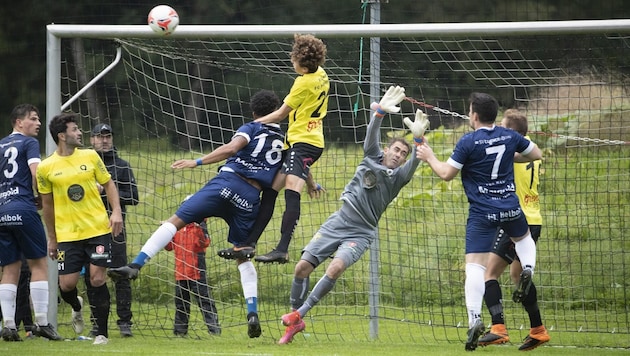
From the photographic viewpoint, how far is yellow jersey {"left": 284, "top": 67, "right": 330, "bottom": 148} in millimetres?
8023

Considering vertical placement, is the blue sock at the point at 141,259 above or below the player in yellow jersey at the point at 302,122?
below

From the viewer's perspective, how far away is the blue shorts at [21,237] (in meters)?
8.63

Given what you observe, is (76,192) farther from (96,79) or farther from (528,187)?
(528,187)

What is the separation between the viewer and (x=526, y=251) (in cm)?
766

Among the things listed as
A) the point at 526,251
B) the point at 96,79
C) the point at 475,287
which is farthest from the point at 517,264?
the point at 96,79

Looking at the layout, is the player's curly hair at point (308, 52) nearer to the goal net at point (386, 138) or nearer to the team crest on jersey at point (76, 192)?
the goal net at point (386, 138)

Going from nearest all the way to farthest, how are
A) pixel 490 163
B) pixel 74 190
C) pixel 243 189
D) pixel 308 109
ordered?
pixel 490 163 → pixel 308 109 → pixel 243 189 → pixel 74 190

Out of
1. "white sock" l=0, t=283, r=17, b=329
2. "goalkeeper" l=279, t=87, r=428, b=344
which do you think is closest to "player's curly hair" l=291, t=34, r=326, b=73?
"goalkeeper" l=279, t=87, r=428, b=344

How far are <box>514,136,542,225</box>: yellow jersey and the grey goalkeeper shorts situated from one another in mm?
1490

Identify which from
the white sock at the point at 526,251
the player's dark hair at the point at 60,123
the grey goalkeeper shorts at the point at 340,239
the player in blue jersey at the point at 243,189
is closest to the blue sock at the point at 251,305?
the player in blue jersey at the point at 243,189

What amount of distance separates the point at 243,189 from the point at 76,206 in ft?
5.12

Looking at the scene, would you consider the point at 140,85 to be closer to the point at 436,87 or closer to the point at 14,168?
the point at 14,168

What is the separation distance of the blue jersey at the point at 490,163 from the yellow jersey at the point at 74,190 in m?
3.29

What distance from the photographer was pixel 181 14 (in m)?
18.9
